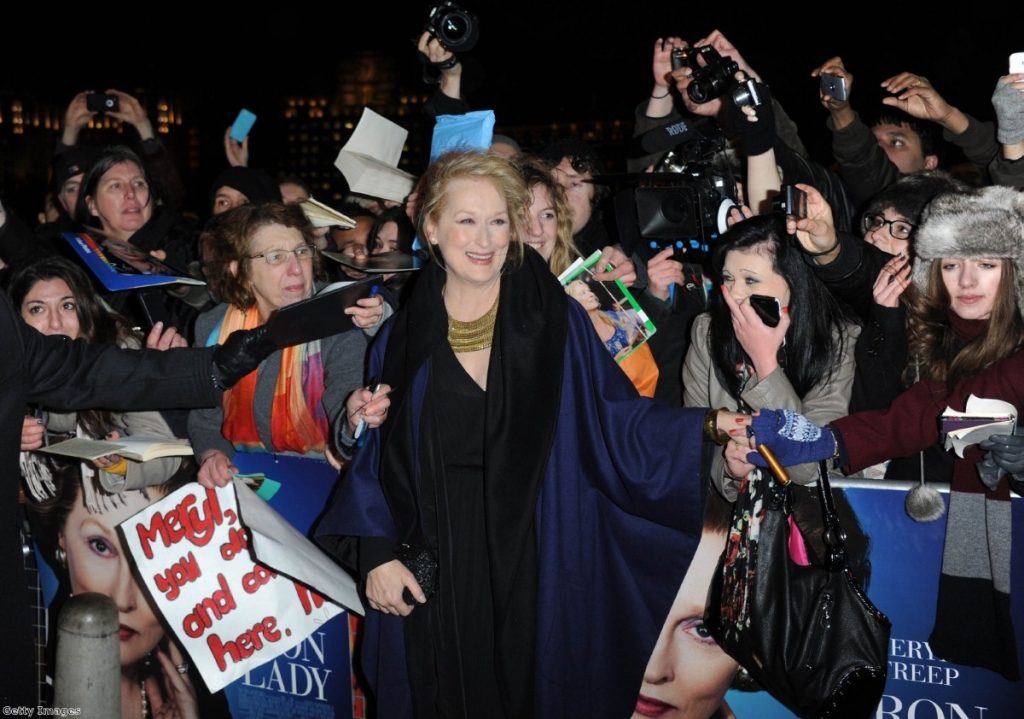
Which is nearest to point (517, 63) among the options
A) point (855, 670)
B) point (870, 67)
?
point (870, 67)

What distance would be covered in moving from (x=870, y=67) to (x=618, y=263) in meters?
7.21

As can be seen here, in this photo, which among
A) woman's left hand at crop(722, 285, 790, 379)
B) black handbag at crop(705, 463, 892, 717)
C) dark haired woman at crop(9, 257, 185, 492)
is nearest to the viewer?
black handbag at crop(705, 463, 892, 717)

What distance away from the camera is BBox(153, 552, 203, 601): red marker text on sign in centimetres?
396

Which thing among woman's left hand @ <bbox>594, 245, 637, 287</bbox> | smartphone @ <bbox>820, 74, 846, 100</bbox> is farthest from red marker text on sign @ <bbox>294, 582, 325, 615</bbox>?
smartphone @ <bbox>820, 74, 846, 100</bbox>

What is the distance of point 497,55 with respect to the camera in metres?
13.8

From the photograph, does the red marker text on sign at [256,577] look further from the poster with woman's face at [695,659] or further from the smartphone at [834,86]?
the smartphone at [834,86]

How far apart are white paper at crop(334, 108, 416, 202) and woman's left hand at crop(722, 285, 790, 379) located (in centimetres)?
163

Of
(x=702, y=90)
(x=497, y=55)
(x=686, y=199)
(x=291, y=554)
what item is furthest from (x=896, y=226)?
(x=497, y=55)

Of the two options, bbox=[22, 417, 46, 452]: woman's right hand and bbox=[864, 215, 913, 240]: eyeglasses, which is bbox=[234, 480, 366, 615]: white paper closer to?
bbox=[22, 417, 46, 452]: woman's right hand

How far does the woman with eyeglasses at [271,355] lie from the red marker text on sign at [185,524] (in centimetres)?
12

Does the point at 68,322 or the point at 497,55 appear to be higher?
the point at 497,55

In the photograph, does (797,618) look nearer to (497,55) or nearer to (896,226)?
(896,226)

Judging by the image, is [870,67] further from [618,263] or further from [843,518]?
[843,518]

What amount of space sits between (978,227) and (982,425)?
0.65 meters
